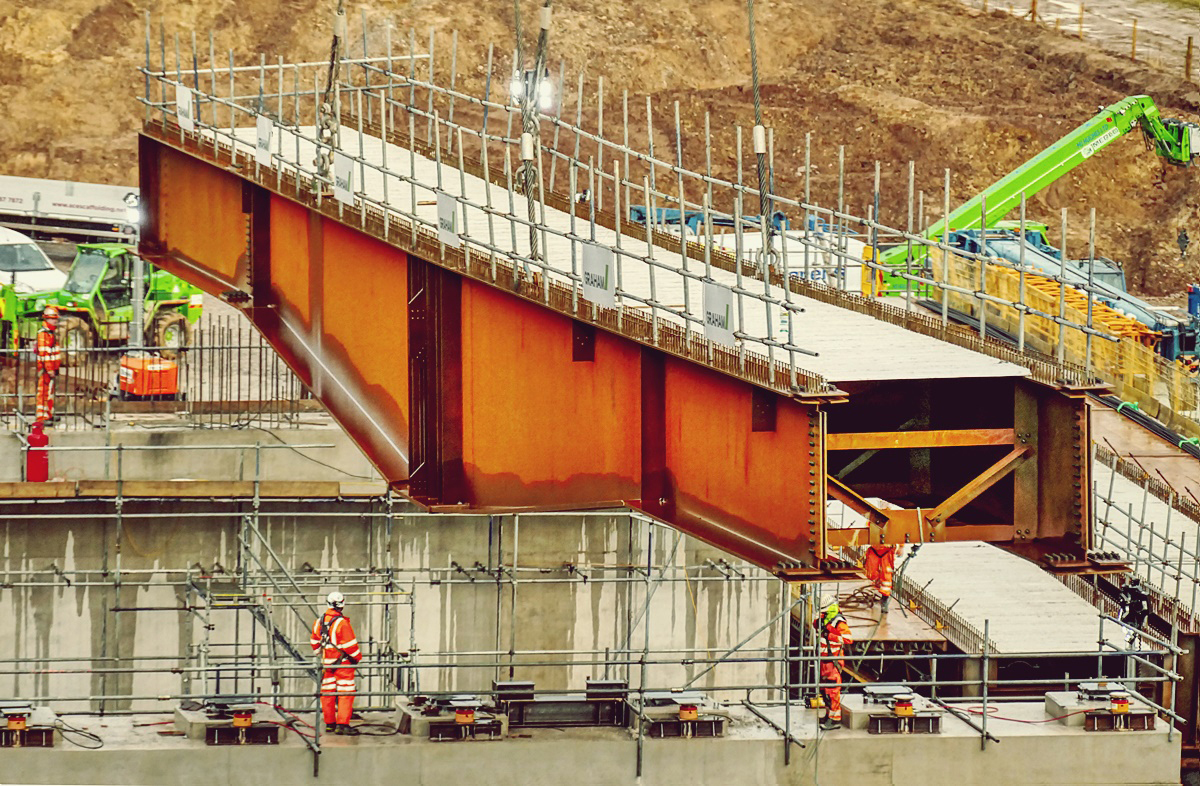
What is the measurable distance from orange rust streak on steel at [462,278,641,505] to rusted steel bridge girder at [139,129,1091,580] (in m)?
0.02

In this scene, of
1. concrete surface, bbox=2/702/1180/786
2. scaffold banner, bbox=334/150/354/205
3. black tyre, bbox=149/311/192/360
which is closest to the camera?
scaffold banner, bbox=334/150/354/205

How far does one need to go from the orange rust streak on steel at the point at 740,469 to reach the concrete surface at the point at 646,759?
5.91 metres

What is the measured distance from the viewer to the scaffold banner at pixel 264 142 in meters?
22.2

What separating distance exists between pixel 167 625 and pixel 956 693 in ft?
32.2

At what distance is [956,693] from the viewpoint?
92.9ft

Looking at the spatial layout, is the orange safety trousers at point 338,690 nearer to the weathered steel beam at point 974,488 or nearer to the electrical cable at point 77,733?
the electrical cable at point 77,733

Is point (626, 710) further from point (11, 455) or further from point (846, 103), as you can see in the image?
point (846, 103)

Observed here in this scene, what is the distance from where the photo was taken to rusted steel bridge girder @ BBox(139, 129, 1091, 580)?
16641 millimetres

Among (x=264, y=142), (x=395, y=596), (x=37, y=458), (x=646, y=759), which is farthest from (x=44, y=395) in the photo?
(x=646, y=759)

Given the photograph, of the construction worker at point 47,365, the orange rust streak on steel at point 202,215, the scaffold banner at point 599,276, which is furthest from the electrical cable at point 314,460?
the scaffold banner at point 599,276

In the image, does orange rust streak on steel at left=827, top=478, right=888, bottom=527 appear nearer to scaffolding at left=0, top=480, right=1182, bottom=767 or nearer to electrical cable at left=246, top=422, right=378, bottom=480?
scaffolding at left=0, top=480, right=1182, bottom=767

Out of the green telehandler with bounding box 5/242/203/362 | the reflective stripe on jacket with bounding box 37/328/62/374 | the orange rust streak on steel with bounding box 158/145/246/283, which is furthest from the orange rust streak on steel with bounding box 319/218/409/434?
the green telehandler with bounding box 5/242/203/362

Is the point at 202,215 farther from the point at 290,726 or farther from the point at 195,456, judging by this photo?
the point at 195,456

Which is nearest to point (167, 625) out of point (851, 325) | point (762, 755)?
point (762, 755)
